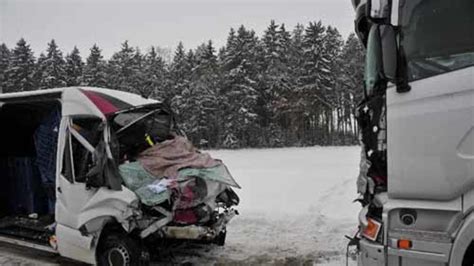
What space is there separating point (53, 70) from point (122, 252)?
160 ft

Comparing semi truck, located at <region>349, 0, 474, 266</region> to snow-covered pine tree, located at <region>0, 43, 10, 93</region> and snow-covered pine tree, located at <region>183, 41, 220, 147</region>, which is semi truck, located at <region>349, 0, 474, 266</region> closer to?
snow-covered pine tree, located at <region>183, 41, 220, 147</region>

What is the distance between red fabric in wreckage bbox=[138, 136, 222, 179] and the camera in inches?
236

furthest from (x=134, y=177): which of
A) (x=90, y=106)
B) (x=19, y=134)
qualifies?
(x=19, y=134)

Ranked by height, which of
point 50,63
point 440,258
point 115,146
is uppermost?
point 50,63

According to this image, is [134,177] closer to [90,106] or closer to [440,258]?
[90,106]

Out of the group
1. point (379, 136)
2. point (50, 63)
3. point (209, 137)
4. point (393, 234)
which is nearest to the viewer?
point (393, 234)

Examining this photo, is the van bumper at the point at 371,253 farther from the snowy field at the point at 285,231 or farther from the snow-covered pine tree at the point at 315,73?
the snow-covered pine tree at the point at 315,73

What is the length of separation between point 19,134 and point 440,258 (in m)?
8.39

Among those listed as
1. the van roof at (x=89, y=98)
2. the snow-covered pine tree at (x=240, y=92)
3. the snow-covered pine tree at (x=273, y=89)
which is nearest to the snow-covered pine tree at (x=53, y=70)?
the snow-covered pine tree at (x=240, y=92)

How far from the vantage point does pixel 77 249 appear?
5945 mm

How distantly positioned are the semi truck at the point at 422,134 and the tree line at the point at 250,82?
137 ft

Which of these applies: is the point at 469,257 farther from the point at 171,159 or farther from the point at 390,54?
the point at 171,159

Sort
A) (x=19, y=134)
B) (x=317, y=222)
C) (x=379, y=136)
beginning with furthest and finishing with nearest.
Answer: (x=19, y=134), (x=317, y=222), (x=379, y=136)

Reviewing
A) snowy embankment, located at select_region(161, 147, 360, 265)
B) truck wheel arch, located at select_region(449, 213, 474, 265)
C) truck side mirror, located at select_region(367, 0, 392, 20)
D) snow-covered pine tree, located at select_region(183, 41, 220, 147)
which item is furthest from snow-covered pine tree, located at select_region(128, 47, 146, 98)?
truck wheel arch, located at select_region(449, 213, 474, 265)
